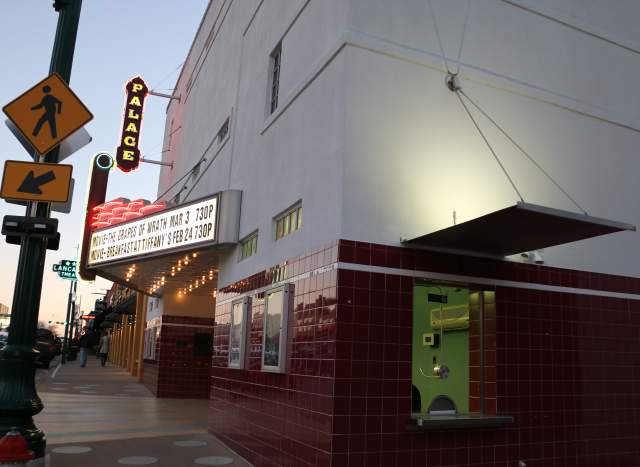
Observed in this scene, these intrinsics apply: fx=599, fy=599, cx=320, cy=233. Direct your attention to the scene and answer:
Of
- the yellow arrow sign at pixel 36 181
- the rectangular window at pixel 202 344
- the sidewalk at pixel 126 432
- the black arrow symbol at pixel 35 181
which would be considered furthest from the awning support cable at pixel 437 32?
the rectangular window at pixel 202 344

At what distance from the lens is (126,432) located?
11.5 m

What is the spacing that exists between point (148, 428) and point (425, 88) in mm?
8738

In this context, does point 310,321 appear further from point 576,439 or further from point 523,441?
point 576,439

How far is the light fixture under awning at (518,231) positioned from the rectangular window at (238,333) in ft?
12.5

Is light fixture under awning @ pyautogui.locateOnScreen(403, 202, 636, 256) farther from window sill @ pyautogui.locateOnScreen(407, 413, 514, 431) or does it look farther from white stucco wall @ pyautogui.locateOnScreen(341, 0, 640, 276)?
window sill @ pyautogui.locateOnScreen(407, 413, 514, 431)

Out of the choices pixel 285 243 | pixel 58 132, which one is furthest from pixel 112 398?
pixel 58 132

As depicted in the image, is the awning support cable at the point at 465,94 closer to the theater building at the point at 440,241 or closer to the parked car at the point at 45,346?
the theater building at the point at 440,241

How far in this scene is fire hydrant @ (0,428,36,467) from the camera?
4.62 m

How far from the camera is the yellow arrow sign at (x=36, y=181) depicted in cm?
637

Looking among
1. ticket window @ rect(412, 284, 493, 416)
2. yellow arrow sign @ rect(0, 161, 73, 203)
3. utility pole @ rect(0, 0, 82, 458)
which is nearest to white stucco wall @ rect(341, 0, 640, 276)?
ticket window @ rect(412, 284, 493, 416)

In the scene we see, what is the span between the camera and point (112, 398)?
18.2 m

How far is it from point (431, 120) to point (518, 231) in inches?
80.5

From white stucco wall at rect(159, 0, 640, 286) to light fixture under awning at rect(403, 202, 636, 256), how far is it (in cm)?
52

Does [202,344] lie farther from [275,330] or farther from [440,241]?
[440,241]
